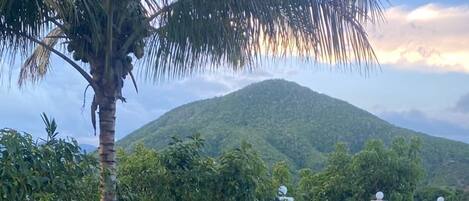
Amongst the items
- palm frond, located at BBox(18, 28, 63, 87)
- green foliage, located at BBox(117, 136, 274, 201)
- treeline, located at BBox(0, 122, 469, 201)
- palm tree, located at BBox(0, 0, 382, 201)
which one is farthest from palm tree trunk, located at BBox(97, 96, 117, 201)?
palm frond, located at BBox(18, 28, 63, 87)

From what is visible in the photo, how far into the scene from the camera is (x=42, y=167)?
18.1 ft

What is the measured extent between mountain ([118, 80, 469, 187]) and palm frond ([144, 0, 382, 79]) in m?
17.5

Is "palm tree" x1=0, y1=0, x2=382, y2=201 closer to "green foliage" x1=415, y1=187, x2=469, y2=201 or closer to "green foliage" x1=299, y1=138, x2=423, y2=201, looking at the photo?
"green foliage" x1=299, y1=138, x2=423, y2=201

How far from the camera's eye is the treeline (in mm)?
5398

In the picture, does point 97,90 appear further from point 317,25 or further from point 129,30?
point 317,25

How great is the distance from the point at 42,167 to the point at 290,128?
27.6 metres

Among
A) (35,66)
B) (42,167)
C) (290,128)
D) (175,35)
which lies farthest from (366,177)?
(290,128)

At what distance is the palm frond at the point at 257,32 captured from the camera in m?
7.04

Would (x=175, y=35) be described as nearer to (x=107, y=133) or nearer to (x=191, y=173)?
(x=107, y=133)

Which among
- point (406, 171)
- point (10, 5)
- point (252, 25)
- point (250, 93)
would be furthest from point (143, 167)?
point (250, 93)

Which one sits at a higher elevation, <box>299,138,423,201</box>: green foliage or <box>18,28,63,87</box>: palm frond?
<box>18,28,63,87</box>: palm frond

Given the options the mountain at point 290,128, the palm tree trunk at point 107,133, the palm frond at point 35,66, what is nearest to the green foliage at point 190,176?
the palm tree trunk at point 107,133

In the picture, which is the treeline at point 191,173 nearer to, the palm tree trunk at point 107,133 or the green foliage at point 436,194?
the palm tree trunk at point 107,133

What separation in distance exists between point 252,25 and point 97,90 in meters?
1.50
